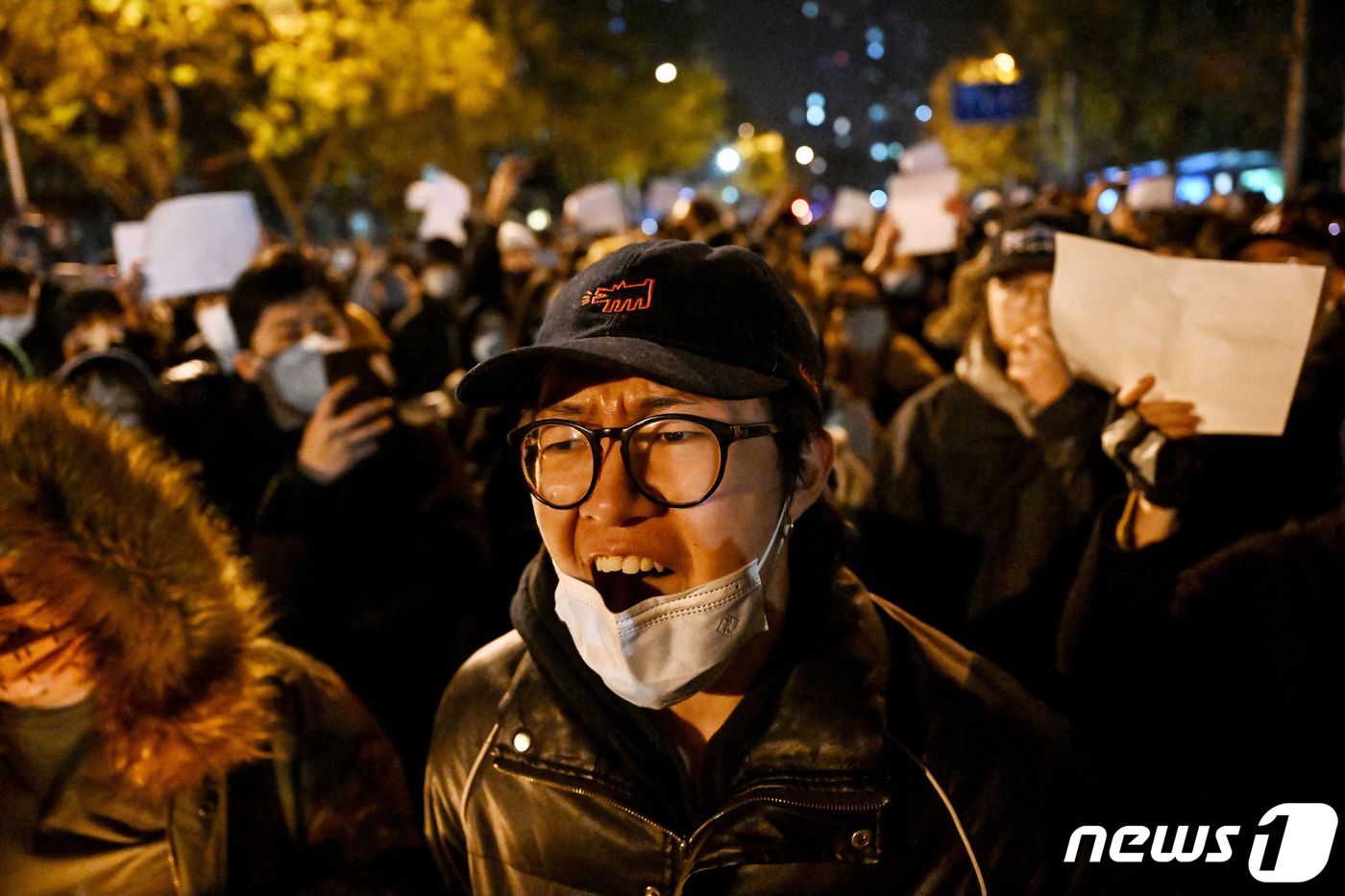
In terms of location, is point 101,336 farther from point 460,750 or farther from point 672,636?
point 672,636

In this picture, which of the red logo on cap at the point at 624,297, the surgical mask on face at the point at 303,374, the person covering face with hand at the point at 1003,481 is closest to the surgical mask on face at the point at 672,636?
the red logo on cap at the point at 624,297

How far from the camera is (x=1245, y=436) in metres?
3.29

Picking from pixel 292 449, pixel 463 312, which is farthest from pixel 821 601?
pixel 463 312

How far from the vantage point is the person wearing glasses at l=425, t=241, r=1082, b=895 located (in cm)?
174

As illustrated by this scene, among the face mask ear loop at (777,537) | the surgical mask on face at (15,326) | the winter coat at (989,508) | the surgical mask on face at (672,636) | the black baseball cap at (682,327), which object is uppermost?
the black baseball cap at (682,327)

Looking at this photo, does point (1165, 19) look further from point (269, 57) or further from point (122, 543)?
point (122, 543)

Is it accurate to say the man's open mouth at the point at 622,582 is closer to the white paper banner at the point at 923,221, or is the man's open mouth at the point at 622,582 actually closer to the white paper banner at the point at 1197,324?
the white paper banner at the point at 1197,324

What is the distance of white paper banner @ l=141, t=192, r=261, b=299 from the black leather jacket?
4750 mm

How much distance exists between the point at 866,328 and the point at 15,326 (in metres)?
4.92

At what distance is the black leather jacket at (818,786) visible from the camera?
1.73 meters

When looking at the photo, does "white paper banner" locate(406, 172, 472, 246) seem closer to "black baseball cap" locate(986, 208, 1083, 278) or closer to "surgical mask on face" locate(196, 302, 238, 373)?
"surgical mask on face" locate(196, 302, 238, 373)

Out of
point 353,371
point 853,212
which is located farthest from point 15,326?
point 853,212

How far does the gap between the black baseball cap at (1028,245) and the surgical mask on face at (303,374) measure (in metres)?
2.28

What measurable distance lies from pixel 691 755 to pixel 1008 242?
2422 millimetres
